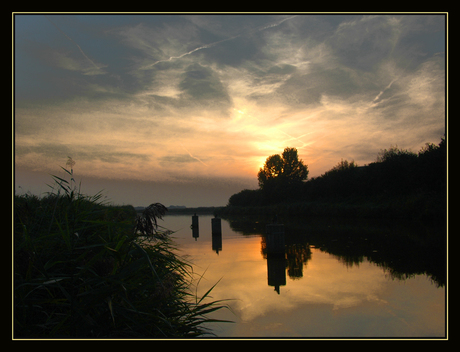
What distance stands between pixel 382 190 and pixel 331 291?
→ 3298 cm

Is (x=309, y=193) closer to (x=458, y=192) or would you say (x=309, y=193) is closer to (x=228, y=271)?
(x=228, y=271)

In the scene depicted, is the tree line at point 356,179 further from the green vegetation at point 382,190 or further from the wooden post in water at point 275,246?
the wooden post in water at point 275,246

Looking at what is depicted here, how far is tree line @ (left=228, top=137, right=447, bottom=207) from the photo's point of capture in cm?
2844

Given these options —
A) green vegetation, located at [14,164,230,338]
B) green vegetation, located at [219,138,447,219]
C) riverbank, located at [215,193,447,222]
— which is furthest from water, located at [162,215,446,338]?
riverbank, located at [215,193,447,222]

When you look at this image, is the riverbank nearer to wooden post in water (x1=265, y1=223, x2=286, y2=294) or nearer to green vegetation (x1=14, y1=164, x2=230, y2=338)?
wooden post in water (x1=265, y1=223, x2=286, y2=294)

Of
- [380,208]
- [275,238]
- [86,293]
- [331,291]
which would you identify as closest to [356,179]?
[380,208]

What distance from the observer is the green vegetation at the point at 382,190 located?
26.5 metres

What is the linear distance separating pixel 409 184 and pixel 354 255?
79.8ft

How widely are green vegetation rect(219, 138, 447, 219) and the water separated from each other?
760 centimetres

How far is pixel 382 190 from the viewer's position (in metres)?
36.5

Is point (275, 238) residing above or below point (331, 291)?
above

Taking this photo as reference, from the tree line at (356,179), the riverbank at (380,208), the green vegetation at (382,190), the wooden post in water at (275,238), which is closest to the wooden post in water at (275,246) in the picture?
the wooden post in water at (275,238)

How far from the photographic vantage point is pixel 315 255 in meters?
12.0

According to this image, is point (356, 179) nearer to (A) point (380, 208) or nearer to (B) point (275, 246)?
(A) point (380, 208)
